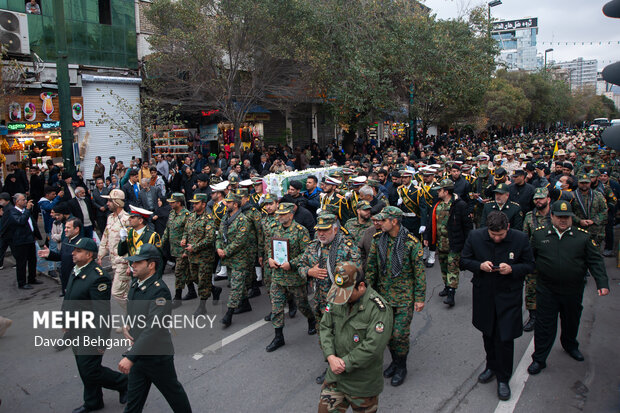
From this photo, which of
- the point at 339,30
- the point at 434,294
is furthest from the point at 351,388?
the point at 339,30

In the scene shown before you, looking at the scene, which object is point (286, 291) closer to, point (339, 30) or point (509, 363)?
point (509, 363)

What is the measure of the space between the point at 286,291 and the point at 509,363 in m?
2.81

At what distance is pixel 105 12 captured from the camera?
2062 centimetres

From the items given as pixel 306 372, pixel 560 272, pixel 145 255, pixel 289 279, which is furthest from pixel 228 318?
pixel 560 272

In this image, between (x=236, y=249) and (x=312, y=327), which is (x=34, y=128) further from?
(x=312, y=327)

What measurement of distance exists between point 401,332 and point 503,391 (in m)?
1.16

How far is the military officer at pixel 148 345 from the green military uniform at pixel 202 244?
9.37ft

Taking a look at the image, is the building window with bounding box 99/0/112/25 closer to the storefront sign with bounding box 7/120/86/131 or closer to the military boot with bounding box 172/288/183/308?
the storefront sign with bounding box 7/120/86/131

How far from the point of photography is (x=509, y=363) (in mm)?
5039

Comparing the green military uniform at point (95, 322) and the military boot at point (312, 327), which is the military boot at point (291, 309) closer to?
the military boot at point (312, 327)

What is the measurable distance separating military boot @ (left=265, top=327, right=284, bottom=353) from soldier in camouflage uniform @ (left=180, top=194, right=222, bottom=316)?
5.53 ft

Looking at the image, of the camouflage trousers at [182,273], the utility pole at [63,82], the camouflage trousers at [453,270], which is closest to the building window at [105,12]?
the utility pole at [63,82]

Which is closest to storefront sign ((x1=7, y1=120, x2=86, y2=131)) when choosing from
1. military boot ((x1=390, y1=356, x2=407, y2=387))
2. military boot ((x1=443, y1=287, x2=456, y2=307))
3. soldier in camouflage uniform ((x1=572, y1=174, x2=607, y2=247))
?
military boot ((x1=443, y1=287, x2=456, y2=307))

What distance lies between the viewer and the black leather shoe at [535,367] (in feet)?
17.9
